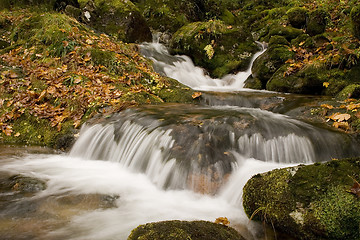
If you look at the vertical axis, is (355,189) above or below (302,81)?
below

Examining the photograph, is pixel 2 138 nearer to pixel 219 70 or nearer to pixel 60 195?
pixel 60 195

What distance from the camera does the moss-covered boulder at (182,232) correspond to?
1849 mm

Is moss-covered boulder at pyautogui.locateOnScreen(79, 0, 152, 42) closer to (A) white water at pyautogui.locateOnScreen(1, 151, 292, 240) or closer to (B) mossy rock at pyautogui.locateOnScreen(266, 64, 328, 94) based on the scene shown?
(B) mossy rock at pyautogui.locateOnScreen(266, 64, 328, 94)

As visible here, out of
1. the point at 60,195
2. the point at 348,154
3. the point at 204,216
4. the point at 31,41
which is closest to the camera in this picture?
the point at 204,216

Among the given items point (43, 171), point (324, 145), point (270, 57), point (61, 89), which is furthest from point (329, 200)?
point (270, 57)

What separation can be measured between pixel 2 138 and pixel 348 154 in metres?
6.57

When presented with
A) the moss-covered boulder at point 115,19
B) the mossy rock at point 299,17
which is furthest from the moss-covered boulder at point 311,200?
the mossy rock at point 299,17

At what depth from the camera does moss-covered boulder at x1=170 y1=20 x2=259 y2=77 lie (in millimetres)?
11961

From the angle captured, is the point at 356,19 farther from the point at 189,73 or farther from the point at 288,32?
the point at 189,73

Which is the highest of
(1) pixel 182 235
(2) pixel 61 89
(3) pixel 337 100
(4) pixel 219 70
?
(4) pixel 219 70

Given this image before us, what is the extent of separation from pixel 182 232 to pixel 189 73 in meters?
9.76

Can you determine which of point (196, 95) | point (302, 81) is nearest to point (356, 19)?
point (302, 81)

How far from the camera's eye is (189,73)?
1123 centimetres

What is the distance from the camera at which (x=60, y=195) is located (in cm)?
332
